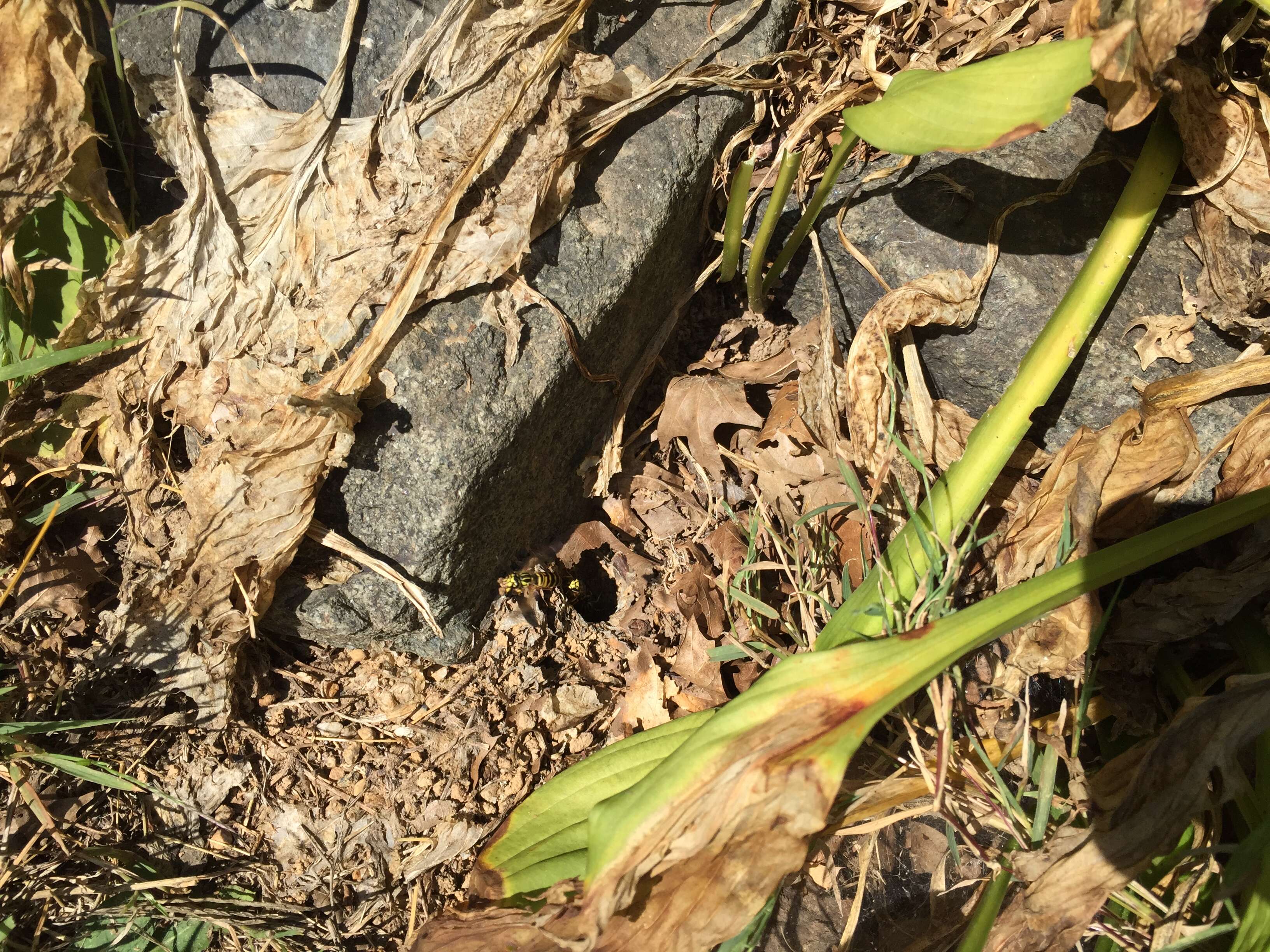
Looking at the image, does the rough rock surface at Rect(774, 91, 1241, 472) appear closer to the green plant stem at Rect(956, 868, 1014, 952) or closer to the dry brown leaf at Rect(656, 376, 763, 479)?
the dry brown leaf at Rect(656, 376, 763, 479)

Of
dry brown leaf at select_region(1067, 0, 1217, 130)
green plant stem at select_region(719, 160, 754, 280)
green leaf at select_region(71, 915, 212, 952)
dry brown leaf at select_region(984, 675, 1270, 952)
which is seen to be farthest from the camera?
green leaf at select_region(71, 915, 212, 952)

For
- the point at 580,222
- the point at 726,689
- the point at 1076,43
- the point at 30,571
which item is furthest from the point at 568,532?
the point at 1076,43

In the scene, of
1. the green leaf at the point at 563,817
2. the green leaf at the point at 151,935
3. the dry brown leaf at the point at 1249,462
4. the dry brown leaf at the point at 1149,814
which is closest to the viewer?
the dry brown leaf at the point at 1149,814

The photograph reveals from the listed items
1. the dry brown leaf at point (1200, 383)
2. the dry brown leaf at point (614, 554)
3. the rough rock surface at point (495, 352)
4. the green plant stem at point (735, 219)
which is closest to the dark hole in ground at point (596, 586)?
the dry brown leaf at point (614, 554)

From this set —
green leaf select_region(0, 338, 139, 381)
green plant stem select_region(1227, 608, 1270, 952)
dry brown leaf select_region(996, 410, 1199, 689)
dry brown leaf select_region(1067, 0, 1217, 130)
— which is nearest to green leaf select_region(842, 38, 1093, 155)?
dry brown leaf select_region(1067, 0, 1217, 130)

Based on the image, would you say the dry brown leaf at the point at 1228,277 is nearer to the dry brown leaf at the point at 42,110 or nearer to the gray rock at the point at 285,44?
the gray rock at the point at 285,44

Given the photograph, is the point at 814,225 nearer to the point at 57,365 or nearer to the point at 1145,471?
the point at 1145,471
